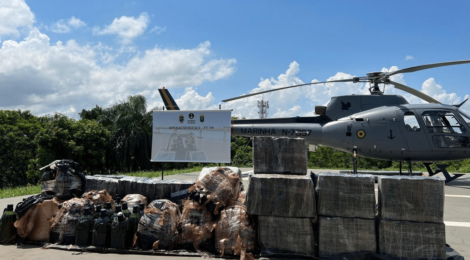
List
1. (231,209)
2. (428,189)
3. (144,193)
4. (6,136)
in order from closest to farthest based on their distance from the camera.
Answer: (428,189)
(231,209)
(144,193)
(6,136)

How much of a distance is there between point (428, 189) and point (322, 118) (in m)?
8.18

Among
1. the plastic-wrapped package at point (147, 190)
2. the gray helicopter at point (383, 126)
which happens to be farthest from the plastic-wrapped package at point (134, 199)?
the gray helicopter at point (383, 126)

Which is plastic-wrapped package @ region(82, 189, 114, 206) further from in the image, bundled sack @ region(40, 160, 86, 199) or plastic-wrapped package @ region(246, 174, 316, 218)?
plastic-wrapped package @ region(246, 174, 316, 218)

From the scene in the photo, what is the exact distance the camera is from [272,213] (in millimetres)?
3859

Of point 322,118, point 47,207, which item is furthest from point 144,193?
point 322,118

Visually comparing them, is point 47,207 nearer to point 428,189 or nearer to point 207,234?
point 207,234

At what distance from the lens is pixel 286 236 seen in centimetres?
382

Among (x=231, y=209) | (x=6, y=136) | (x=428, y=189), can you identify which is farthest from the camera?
(x=6, y=136)

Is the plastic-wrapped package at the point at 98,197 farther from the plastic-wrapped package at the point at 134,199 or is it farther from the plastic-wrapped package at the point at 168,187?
the plastic-wrapped package at the point at 168,187

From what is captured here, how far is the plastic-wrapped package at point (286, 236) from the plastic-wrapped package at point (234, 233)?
0.15 m

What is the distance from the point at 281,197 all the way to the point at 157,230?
Answer: 1653 millimetres

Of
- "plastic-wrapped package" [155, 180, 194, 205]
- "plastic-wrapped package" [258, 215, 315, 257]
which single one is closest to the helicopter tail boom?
"plastic-wrapped package" [155, 180, 194, 205]

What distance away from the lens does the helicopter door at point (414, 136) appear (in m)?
10.1

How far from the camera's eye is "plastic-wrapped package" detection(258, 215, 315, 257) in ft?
12.4
